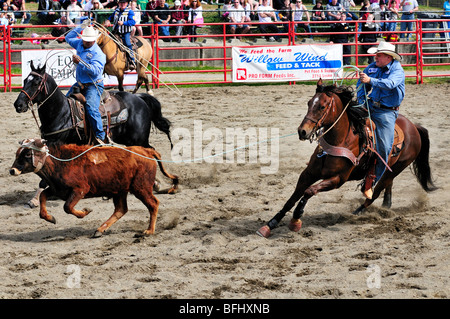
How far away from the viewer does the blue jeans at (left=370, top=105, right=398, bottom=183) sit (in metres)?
7.15

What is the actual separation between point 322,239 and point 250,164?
10.9 ft

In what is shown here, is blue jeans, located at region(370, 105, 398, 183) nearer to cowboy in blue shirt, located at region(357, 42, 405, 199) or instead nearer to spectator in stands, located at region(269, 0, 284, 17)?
cowboy in blue shirt, located at region(357, 42, 405, 199)

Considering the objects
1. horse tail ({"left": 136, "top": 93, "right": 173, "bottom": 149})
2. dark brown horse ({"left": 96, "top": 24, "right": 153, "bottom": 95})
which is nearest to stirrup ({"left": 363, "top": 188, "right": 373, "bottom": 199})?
horse tail ({"left": 136, "top": 93, "right": 173, "bottom": 149})

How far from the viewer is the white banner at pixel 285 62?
16.1 m

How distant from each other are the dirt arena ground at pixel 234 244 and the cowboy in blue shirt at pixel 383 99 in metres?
0.81

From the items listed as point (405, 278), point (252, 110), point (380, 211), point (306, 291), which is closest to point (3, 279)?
point (306, 291)

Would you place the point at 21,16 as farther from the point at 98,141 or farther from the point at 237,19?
the point at 98,141

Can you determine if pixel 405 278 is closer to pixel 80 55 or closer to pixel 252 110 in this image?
pixel 80 55

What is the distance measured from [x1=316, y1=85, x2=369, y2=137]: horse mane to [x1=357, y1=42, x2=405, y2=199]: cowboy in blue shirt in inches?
9.2

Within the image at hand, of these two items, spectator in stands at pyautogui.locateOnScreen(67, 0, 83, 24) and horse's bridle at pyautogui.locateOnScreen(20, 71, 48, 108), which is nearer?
horse's bridle at pyautogui.locateOnScreen(20, 71, 48, 108)

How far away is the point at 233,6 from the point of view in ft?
67.8

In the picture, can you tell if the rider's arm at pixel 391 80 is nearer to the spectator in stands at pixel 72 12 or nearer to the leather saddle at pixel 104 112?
the leather saddle at pixel 104 112

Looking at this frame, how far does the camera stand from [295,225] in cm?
691
